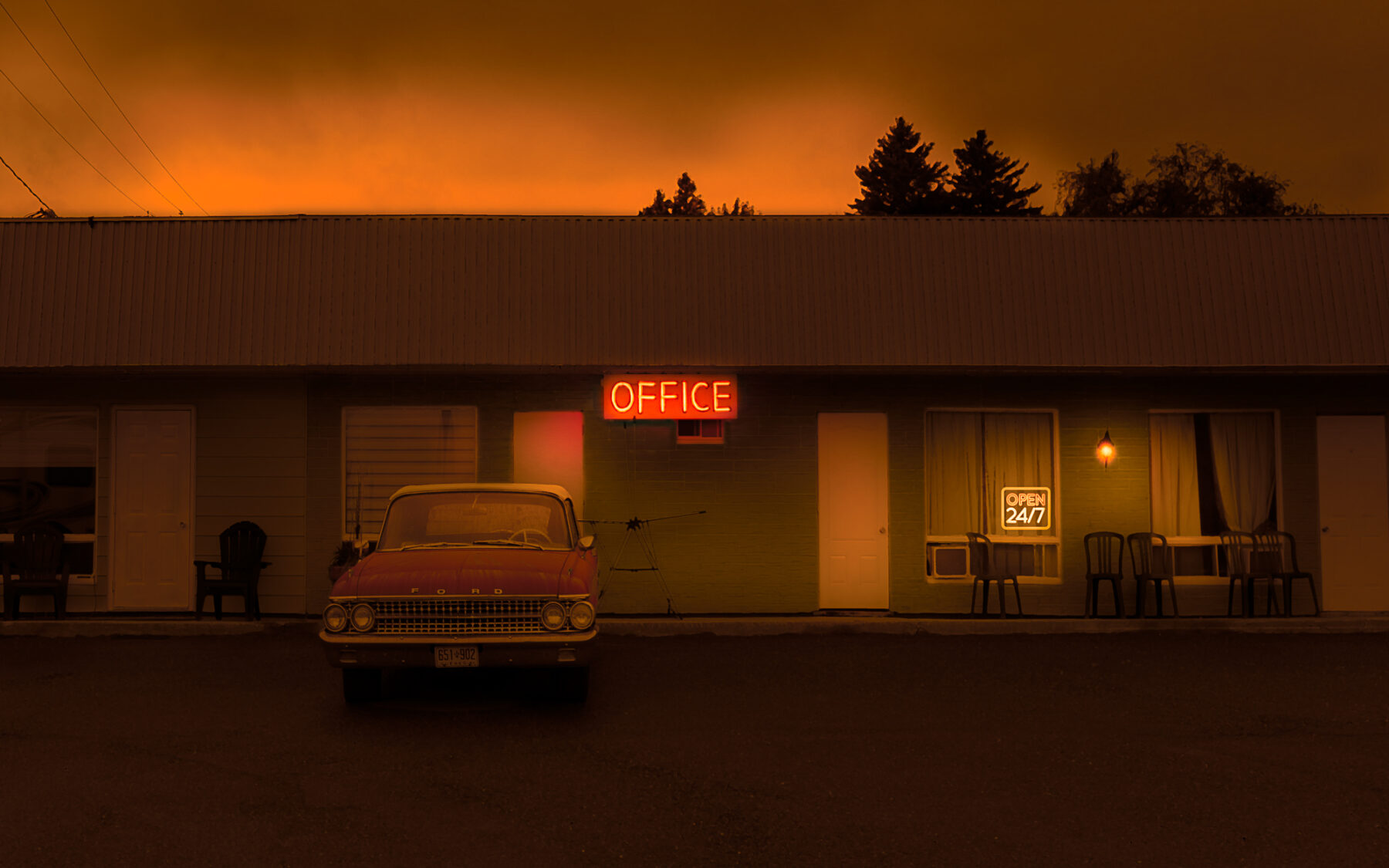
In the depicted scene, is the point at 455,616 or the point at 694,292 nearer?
the point at 455,616

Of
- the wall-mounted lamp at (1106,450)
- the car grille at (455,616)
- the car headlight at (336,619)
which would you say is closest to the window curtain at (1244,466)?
the wall-mounted lamp at (1106,450)

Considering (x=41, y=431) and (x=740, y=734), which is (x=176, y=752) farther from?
(x=41, y=431)

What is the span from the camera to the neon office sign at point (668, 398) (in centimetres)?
1180

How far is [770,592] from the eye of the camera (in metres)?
12.4

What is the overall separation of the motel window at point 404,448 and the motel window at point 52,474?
3450mm

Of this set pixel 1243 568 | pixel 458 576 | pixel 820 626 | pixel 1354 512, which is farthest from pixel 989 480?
pixel 458 576

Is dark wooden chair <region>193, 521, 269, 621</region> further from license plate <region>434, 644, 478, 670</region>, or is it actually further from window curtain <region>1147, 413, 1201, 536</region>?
window curtain <region>1147, 413, 1201, 536</region>

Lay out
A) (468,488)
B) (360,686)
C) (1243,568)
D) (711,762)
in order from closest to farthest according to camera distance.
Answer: (711,762), (360,686), (468,488), (1243,568)

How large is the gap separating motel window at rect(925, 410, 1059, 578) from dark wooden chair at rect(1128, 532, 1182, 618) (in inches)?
41.3

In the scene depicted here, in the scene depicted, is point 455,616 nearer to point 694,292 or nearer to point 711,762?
point 711,762

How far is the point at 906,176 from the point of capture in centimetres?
5078

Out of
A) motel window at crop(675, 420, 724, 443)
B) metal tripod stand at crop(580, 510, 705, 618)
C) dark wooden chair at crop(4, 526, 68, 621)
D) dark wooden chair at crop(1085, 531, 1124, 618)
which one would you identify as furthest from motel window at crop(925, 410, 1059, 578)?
dark wooden chair at crop(4, 526, 68, 621)

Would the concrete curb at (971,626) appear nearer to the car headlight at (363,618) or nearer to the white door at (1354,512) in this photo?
the white door at (1354,512)

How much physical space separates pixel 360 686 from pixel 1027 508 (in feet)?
29.0
